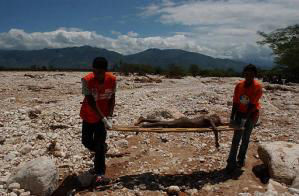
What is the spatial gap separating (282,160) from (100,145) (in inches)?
155

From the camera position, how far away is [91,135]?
6105mm

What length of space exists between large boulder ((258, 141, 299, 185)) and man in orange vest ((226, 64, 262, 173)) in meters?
0.56

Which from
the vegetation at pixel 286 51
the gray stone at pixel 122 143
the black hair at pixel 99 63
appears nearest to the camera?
the black hair at pixel 99 63

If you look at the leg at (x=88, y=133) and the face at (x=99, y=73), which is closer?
the face at (x=99, y=73)

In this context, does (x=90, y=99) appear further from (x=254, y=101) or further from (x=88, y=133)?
(x=254, y=101)

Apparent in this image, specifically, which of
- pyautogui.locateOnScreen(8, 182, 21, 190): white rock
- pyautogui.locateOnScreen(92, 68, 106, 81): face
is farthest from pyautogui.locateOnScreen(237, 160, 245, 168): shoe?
pyautogui.locateOnScreen(8, 182, 21, 190): white rock

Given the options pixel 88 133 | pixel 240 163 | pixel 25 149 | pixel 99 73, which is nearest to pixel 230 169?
pixel 240 163

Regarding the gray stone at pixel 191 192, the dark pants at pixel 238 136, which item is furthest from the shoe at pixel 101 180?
the dark pants at pixel 238 136

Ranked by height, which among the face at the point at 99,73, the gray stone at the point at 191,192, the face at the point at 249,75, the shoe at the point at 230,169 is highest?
the face at the point at 249,75

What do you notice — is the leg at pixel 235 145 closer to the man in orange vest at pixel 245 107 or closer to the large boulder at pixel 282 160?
the man in orange vest at pixel 245 107

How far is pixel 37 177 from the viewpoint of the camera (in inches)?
225

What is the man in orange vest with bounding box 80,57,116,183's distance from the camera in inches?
225

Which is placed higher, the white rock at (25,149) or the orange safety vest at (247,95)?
the orange safety vest at (247,95)

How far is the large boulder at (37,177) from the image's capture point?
5703 mm
